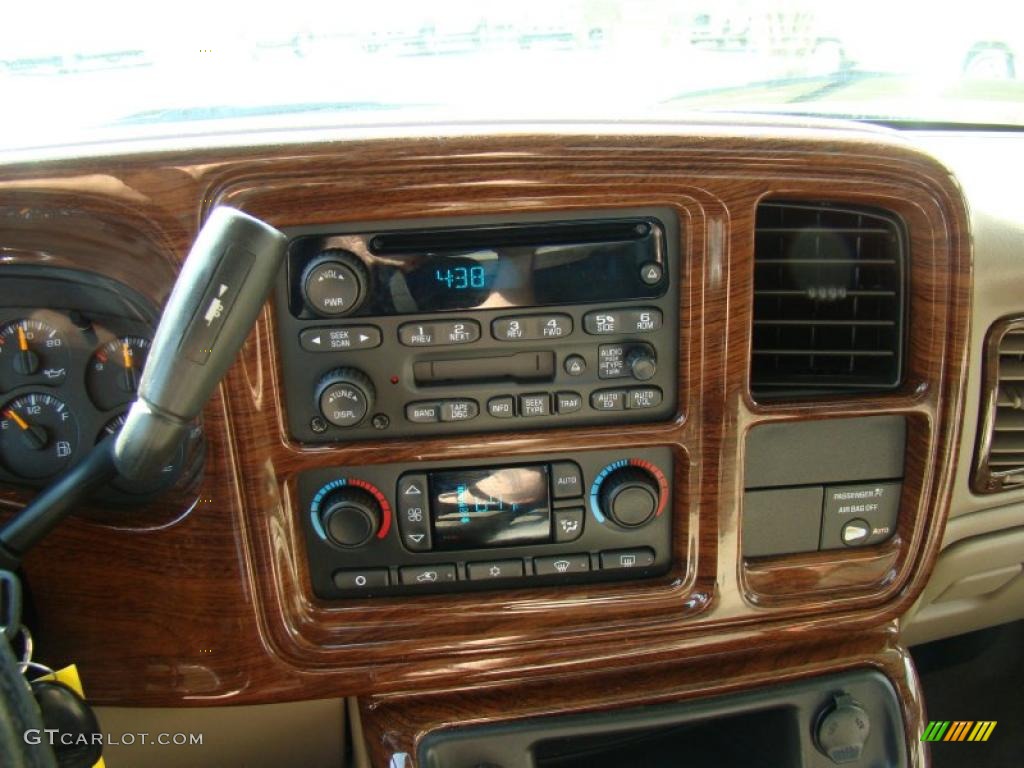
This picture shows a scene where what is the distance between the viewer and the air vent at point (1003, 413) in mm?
1327

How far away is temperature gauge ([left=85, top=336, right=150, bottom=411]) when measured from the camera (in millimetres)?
1091

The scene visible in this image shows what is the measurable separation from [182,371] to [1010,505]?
1.38 m

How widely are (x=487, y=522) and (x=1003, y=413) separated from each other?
863mm

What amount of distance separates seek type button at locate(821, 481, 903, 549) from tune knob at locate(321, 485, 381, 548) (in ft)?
2.02

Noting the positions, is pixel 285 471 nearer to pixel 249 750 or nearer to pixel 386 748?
pixel 386 748

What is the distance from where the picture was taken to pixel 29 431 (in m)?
1.09

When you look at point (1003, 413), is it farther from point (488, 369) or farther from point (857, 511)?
point (488, 369)

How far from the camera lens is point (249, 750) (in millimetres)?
1434

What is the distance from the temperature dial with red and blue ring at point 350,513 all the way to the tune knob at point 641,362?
A: 13.8 inches

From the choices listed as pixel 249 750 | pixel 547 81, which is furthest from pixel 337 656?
pixel 547 81

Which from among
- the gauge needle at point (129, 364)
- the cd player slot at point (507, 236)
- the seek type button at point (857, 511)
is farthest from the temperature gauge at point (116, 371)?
the seek type button at point (857, 511)

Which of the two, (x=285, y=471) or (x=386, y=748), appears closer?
(x=285, y=471)

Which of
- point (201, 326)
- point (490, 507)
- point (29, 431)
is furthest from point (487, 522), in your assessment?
point (29, 431)

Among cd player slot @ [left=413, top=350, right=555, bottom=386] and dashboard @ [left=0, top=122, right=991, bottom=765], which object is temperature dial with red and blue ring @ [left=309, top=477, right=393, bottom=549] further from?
cd player slot @ [left=413, top=350, right=555, bottom=386]
